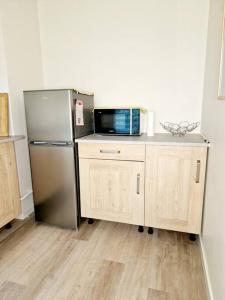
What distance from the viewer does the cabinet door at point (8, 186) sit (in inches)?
74.5

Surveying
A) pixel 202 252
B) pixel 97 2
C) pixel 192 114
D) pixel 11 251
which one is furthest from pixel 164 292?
pixel 97 2

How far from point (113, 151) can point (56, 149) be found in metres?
0.53

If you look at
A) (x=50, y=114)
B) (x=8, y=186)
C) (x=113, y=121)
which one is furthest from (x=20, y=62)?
(x=8, y=186)

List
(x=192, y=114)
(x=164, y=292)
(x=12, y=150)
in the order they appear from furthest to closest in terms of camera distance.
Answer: (x=192, y=114), (x=12, y=150), (x=164, y=292)

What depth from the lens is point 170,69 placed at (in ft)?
6.93

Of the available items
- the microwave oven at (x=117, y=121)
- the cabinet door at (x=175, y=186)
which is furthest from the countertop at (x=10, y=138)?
the cabinet door at (x=175, y=186)

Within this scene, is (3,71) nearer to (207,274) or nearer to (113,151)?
(113,151)

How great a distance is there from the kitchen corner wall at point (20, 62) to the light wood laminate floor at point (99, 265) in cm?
56

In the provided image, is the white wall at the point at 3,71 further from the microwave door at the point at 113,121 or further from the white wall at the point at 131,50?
the microwave door at the point at 113,121

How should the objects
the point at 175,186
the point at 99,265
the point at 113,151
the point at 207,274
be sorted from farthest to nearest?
the point at 113,151 → the point at 175,186 → the point at 99,265 → the point at 207,274

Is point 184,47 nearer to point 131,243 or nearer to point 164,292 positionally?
point 131,243

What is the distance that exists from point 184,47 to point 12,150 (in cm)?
193

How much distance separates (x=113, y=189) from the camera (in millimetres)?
1939

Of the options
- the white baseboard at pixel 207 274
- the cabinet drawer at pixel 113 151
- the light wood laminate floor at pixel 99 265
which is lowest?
the light wood laminate floor at pixel 99 265
